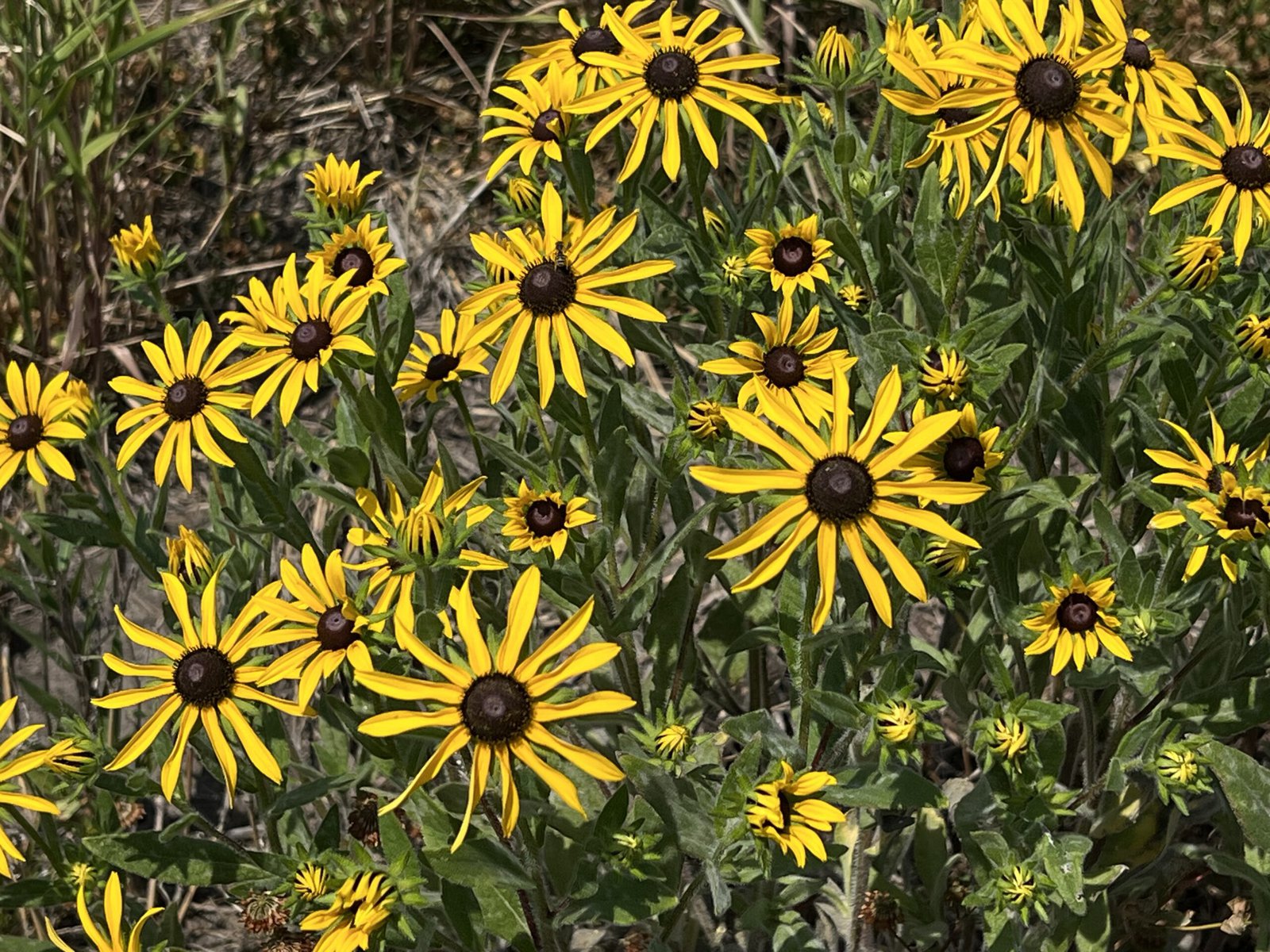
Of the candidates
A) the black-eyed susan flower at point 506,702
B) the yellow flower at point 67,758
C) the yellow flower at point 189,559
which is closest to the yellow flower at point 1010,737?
the black-eyed susan flower at point 506,702

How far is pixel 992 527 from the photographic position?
2713mm

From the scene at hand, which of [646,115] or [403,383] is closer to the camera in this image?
[646,115]

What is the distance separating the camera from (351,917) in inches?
94.7

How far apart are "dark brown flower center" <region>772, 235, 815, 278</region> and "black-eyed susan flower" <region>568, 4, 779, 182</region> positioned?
0.23m

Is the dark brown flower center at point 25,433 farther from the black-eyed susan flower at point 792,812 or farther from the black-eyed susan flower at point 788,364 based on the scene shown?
the black-eyed susan flower at point 792,812

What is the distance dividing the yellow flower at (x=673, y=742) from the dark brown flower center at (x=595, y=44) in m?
1.61

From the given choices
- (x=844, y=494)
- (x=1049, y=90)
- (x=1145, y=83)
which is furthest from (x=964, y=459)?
(x=1145, y=83)

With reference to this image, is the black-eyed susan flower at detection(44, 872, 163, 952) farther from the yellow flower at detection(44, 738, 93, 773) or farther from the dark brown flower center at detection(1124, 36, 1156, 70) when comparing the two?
the dark brown flower center at detection(1124, 36, 1156, 70)

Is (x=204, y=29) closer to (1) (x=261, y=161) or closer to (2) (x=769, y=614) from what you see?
(1) (x=261, y=161)

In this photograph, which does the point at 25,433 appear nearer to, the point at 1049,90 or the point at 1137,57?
the point at 1049,90

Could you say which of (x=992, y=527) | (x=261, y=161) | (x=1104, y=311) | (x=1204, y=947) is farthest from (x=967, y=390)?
(x=261, y=161)

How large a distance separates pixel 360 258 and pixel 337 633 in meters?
0.87

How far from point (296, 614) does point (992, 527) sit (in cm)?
144

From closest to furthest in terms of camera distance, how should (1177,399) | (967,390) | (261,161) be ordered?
(967,390) < (1177,399) < (261,161)
